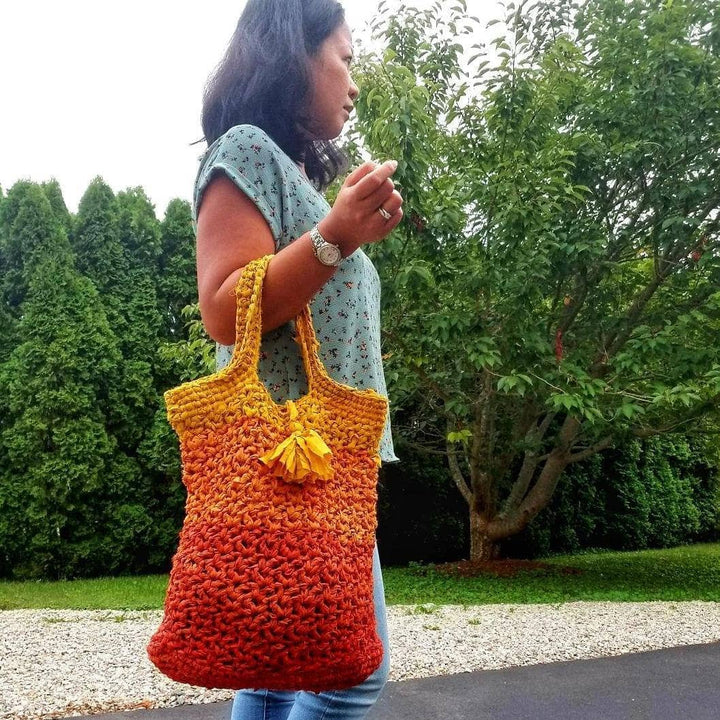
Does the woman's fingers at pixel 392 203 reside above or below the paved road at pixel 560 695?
above

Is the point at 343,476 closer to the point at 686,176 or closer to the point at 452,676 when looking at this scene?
the point at 452,676

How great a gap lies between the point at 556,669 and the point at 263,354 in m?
3.81

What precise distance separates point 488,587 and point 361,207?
23.9 ft

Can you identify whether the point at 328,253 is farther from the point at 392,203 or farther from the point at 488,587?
the point at 488,587

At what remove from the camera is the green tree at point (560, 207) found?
226 inches

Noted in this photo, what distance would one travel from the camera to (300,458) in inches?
37.0

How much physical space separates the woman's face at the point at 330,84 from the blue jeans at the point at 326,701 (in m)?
0.72

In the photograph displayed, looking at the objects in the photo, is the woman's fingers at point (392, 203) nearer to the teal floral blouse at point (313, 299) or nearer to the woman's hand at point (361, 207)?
the woman's hand at point (361, 207)

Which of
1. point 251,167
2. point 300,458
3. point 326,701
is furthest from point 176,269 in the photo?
point 300,458

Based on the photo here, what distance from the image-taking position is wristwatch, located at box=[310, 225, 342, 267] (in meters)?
0.98

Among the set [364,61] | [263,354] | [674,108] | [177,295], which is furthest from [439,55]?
[263,354]

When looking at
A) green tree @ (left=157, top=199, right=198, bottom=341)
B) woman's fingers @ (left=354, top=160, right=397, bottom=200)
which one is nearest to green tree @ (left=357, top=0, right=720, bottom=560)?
green tree @ (left=157, top=199, right=198, bottom=341)

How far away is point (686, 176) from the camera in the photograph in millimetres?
6617

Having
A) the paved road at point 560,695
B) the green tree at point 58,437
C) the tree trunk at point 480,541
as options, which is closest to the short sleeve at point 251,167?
the paved road at point 560,695
